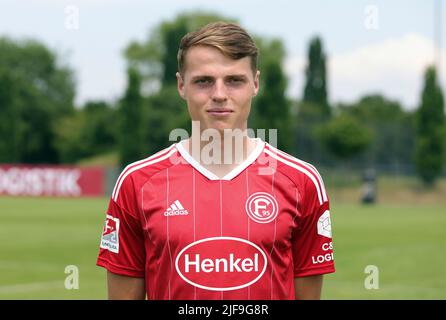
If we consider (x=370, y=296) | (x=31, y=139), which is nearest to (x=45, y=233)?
(x=370, y=296)

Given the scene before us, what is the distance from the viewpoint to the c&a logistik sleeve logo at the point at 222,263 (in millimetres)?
3221

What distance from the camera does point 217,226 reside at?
3.25 m

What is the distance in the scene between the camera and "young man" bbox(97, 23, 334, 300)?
3229 mm

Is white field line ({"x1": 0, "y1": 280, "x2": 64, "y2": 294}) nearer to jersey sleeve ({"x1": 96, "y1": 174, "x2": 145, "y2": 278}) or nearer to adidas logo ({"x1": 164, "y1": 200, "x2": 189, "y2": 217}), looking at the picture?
jersey sleeve ({"x1": 96, "y1": 174, "x2": 145, "y2": 278})

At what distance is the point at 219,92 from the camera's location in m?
3.20

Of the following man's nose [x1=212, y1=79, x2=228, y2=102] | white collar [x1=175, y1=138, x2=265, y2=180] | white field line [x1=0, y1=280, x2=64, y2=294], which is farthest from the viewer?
white field line [x1=0, y1=280, x2=64, y2=294]

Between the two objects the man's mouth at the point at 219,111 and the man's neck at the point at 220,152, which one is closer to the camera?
the man's mouth at the point at 219,111

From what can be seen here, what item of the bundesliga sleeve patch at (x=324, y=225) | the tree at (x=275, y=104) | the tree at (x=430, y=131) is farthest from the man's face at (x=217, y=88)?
the tree at (x=430, y=131)

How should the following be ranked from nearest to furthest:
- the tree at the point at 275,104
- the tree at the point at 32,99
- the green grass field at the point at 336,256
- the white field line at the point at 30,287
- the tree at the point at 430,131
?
1. the white field line at the point at 30,287
2. the green grass field at the point at 336,256
3. the tree at the point at 275,104
4. the tree at the point at 430,131
5. the tree at the point at 32,99

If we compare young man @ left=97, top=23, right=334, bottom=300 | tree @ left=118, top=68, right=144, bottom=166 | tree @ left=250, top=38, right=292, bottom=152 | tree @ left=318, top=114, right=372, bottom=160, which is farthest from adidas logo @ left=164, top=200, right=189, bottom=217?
tree @ left=118, top=68, right=144, bottom=166

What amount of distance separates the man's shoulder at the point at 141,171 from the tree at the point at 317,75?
51.4m

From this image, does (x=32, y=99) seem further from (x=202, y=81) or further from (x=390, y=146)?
(x=202, y=81)

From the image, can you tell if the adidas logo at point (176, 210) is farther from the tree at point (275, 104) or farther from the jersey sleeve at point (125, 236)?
the tree at point (275, 104)
